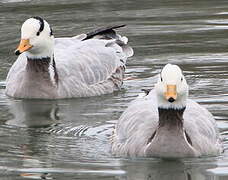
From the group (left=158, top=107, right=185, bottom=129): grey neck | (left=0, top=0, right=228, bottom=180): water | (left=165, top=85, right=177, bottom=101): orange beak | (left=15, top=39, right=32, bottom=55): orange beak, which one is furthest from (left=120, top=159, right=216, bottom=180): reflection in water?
(left=15, top=39, right=32, bottom=55): orange beak

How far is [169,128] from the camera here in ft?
36.4

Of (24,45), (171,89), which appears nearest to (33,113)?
(24,45)

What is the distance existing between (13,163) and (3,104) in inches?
141

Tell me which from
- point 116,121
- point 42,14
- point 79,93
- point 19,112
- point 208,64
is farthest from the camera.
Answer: point 42,14

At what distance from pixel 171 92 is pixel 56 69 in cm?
479

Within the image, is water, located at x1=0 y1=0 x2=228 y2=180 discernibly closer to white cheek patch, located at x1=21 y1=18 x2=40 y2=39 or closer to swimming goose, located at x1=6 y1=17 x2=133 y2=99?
swimming goose, located at x1=6 y1=17 x2=133 y2=99

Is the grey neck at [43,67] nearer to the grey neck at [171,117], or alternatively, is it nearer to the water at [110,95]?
the water at [110,95]

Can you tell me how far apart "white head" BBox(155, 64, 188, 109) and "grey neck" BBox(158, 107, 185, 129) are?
0.16 feet

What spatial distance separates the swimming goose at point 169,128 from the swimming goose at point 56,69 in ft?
10.7

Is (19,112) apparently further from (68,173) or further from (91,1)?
(91,1)

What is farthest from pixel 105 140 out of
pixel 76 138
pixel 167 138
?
pixel 167 138

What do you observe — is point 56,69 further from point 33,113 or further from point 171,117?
point 171,117

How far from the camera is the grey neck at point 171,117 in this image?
436 inches

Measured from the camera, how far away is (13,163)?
11172 millimetres
